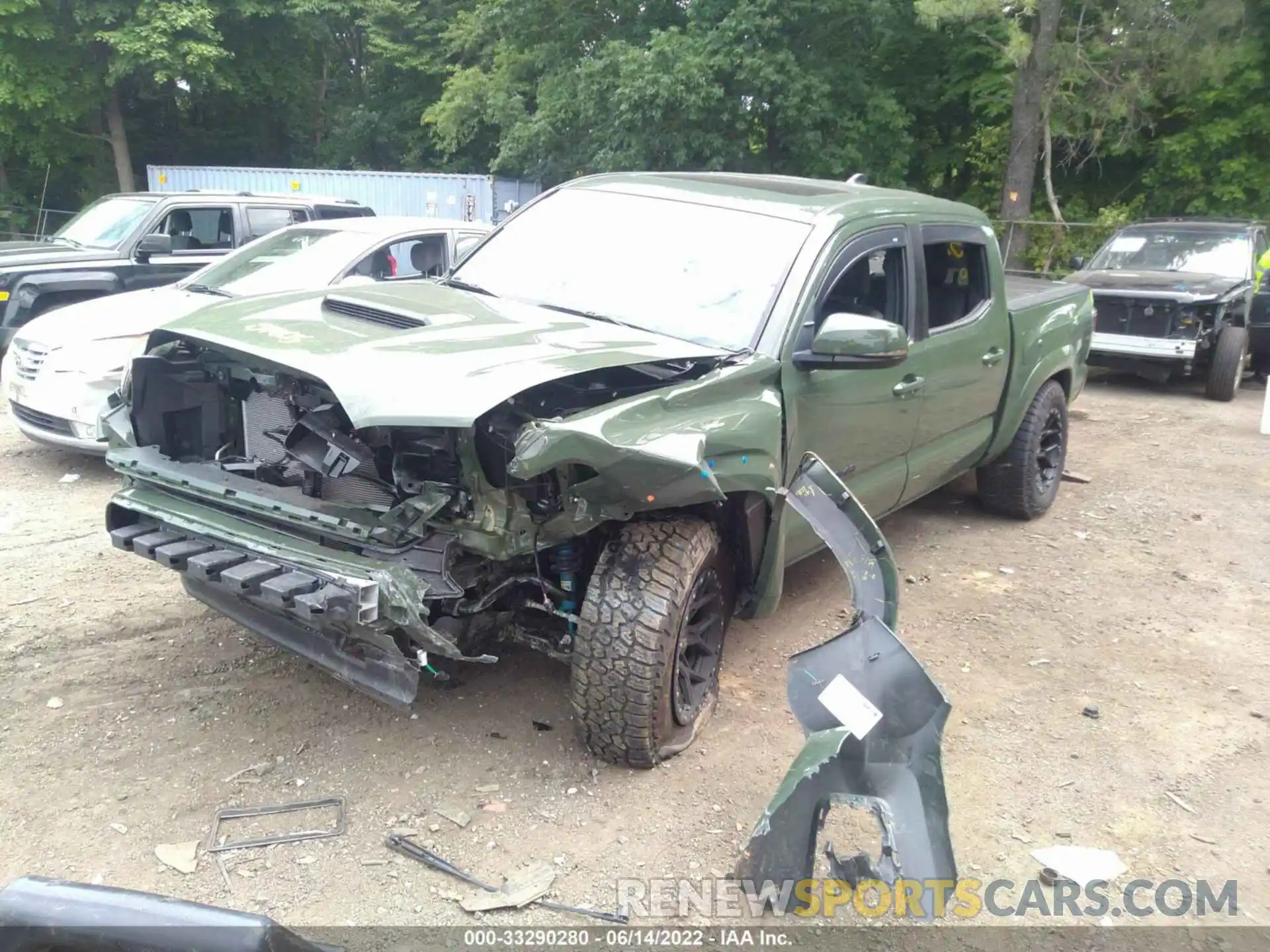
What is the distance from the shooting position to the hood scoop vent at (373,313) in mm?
3547

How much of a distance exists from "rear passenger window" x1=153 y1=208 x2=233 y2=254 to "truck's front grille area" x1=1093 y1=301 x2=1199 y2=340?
8.47m

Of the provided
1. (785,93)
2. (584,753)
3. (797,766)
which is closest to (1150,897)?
(797,766)

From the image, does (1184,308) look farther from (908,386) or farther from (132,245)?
(132,245)

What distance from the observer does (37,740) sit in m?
3.49

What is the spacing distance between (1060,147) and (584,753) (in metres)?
19.2

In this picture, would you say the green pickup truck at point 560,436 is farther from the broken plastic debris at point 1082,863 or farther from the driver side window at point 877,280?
the broken plastic debris at point 1082,863

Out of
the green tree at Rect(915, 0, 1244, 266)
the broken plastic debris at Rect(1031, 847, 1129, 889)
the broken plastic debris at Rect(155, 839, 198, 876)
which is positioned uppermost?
the green tree at Rect(915, 0, 1244, 266)

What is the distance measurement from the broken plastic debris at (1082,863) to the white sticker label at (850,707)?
849mm

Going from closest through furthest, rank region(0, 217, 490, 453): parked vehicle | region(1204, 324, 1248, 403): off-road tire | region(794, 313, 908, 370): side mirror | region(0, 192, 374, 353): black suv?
region(794, 313, 908, 370): side mirror < region(0, 217, 490, 453): parked vehicle < region(0, 192, 374, 353): black suv < region(1204, 324, 1248, 403): off-road tire

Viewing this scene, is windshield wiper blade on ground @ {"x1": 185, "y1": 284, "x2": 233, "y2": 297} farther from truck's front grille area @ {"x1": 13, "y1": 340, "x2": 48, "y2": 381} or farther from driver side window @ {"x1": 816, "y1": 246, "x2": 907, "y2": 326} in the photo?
driver side window @ {"x1": 816, "y1": 246, "x2": 907, "y2": 326}

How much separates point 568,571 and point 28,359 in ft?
16.2

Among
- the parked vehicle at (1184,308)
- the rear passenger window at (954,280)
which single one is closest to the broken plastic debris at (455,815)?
the rear passenger window at (954,280)

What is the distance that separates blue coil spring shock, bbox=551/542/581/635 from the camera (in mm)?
3365

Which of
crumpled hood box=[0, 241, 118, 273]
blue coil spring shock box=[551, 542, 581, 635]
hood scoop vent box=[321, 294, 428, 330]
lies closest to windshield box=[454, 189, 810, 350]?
hood scoop vent box=[321, 294, 428, 330]
